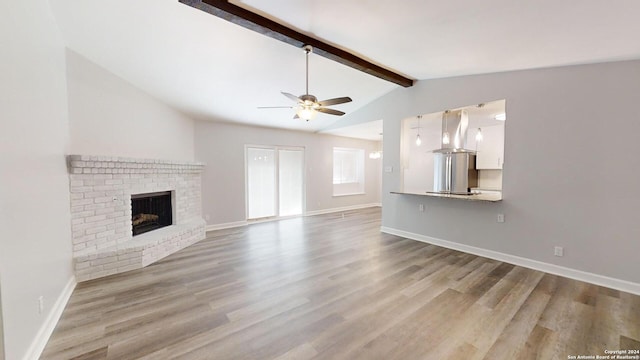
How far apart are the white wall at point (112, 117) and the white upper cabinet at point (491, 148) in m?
6.74

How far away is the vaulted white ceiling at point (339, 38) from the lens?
7.52 ft

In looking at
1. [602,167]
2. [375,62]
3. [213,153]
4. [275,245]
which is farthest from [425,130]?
[213,153]

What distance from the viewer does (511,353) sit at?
6.09 ft

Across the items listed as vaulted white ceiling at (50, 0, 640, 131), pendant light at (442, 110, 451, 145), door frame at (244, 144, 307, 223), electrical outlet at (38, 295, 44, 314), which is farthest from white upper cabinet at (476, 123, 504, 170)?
electrical outlet at (38, 295, 44, 314)

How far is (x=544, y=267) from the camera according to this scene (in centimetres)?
341

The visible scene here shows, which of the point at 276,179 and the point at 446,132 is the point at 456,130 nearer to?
the point at 446,132

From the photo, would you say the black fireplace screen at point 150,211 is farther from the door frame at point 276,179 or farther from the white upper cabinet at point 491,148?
the white upper cabinet at point 491,148

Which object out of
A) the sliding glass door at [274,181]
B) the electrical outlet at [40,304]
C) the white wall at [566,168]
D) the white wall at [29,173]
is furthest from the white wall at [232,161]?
the white wall at [566,168]

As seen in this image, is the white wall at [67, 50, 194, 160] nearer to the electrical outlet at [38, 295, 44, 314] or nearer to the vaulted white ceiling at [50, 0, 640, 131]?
the vaulted white ceiling at [50, 0, 640, 131]

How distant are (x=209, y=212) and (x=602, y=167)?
6.63 metres

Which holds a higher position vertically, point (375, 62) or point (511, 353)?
point (375, 62)

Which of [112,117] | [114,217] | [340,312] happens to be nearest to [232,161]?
[112,117]

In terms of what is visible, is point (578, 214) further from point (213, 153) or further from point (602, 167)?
point (213, 153)

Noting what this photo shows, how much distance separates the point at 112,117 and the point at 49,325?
2799mm
